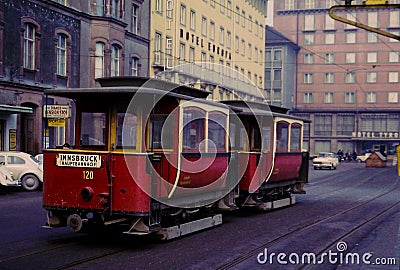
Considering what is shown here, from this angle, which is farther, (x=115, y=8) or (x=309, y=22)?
(x=309, y=22)

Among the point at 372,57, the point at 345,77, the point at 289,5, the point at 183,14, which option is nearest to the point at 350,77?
the point at 345,77

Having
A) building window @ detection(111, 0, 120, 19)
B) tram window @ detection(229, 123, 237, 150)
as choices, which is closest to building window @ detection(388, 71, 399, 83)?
building window @ detection(111, 0, 120, 19)

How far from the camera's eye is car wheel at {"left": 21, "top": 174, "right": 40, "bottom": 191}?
1013 inches

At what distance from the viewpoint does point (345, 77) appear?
89.4 meters

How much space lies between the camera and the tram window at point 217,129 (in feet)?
47.4

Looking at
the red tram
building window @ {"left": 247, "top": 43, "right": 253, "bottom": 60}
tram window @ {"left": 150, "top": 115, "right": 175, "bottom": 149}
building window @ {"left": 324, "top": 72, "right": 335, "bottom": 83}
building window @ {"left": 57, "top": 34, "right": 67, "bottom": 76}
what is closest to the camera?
the red tram

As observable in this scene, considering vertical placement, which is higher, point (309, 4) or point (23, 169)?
point (309, 4)

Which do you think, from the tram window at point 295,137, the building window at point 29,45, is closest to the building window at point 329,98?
the building window at point 29,45

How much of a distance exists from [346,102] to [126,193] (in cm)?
8047

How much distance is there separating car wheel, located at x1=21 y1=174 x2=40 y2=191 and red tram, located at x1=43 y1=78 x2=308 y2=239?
1257 centimetres

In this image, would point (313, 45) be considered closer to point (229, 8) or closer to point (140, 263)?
point (229, 8)

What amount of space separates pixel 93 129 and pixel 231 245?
3666 millimetres

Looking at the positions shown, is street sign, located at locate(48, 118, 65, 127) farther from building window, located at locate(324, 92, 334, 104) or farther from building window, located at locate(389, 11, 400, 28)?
building window, located at locate(389, 11, 400, 28)

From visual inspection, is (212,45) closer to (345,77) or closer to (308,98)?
(308,98)
